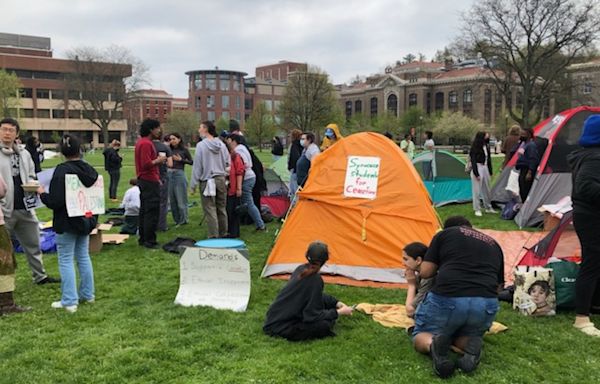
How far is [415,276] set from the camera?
179 inches

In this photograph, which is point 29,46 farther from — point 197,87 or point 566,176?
point 566,176

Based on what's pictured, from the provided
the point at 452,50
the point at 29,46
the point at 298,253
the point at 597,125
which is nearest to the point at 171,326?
the point at 298,253

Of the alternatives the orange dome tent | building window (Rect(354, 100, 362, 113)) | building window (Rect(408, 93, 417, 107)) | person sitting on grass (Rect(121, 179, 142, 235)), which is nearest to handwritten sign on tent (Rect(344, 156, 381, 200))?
the orange dome tent

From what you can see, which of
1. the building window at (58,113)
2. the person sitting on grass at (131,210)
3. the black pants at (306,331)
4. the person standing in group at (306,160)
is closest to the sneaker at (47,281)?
the person sitting on grass at (131,210)

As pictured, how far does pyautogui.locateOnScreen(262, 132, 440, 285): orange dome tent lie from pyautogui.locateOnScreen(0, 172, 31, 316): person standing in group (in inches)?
109

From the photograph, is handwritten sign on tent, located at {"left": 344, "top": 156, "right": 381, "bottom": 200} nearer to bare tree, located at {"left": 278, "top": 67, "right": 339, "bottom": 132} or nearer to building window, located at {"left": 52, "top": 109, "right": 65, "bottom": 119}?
bare tree, located at {"left": 278, "top": 67, "right": 339, "bottom": 132}

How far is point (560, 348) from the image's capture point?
4.32 meters

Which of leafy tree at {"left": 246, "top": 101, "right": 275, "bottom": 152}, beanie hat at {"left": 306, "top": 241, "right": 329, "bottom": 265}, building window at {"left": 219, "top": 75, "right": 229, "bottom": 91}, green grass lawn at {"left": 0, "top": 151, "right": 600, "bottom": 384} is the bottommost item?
green grass lawn at {"left": 0, "top": 151, "right": 600, "bottom": 384}

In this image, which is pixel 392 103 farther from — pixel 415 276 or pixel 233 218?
pixel 415 276

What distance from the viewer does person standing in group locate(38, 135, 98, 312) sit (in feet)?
16.3

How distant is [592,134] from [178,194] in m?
7.35

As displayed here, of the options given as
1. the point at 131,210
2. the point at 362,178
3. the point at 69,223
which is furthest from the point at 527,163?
the point at 69,223

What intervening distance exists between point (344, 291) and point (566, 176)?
578 cm

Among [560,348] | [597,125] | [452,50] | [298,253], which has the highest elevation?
[452,50]
